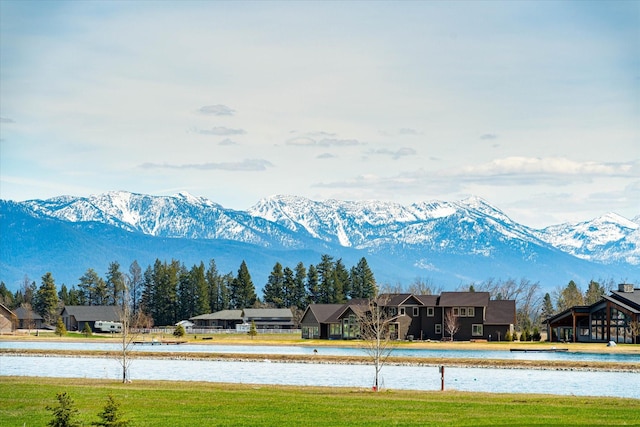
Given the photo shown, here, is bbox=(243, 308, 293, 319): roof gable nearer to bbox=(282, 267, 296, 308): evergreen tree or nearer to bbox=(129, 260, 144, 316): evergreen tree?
bbox=(282, 267, 296, 308): evergreen tree

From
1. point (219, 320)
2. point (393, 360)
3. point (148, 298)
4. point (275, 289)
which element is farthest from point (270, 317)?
point (393, 360)

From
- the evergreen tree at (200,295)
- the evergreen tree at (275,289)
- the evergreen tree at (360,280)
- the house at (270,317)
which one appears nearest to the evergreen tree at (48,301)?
the evergreen tree at (200,295)

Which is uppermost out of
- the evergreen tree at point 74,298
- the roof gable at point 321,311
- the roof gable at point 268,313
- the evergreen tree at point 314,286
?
the evergreen tree at point 314,286

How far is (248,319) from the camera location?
148875mm

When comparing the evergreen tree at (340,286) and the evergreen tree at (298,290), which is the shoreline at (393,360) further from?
the evergreen tree at (298,290)

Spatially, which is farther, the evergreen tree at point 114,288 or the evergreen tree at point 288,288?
the evergreen tree at point 114,288

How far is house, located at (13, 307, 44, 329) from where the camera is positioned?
147750mm

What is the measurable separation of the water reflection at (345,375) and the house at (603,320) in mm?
39031

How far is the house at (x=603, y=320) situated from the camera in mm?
95438

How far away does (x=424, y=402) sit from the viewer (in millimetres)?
→ 35719

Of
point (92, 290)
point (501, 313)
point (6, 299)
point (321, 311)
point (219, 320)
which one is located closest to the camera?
point (501, 313)

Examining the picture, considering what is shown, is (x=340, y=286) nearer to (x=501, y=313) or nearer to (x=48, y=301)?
(x=501, y=313)

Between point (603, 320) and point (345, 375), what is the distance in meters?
51.2

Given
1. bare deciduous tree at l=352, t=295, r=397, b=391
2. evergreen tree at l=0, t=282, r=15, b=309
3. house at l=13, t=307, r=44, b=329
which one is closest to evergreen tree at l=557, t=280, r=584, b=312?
bare deciduous tree at l=352, t=295, r=397, b=391
